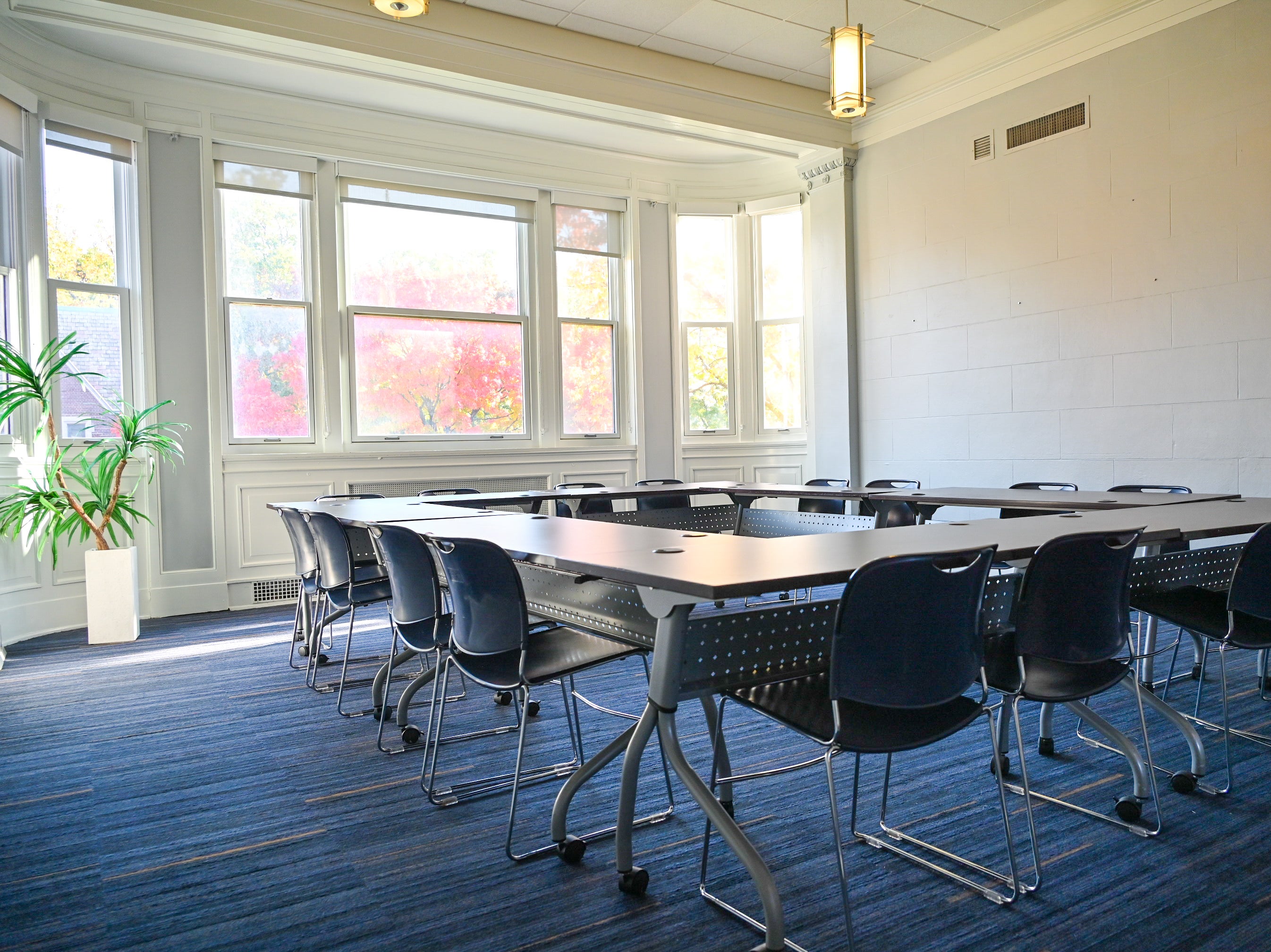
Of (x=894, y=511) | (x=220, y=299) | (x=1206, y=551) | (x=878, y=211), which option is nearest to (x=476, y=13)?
(x=220, y=299)

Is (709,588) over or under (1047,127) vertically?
under

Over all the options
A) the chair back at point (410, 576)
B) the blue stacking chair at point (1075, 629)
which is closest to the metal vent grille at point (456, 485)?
the chair back at point (410, 576)

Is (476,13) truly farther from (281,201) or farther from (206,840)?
(206,840)

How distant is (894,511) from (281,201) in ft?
16.6

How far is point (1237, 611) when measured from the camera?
9.36 ft

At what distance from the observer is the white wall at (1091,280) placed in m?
5.15

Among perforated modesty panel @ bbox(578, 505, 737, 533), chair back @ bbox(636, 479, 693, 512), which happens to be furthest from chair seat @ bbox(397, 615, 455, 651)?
chair back @ bbox(636, 479, 693, 512)

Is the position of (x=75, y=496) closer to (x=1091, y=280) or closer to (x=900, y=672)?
(x=900, y=672)

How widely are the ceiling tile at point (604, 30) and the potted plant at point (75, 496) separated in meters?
3.83

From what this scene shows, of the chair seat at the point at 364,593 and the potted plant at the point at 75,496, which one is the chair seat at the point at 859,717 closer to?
the chair seat at the point at 364,593

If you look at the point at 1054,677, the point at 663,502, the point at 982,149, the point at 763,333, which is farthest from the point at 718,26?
the point at 1054,677

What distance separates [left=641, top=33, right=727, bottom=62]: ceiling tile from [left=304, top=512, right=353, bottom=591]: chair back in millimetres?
4524

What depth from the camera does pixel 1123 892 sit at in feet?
6.95

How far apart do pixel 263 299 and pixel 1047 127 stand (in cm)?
578
